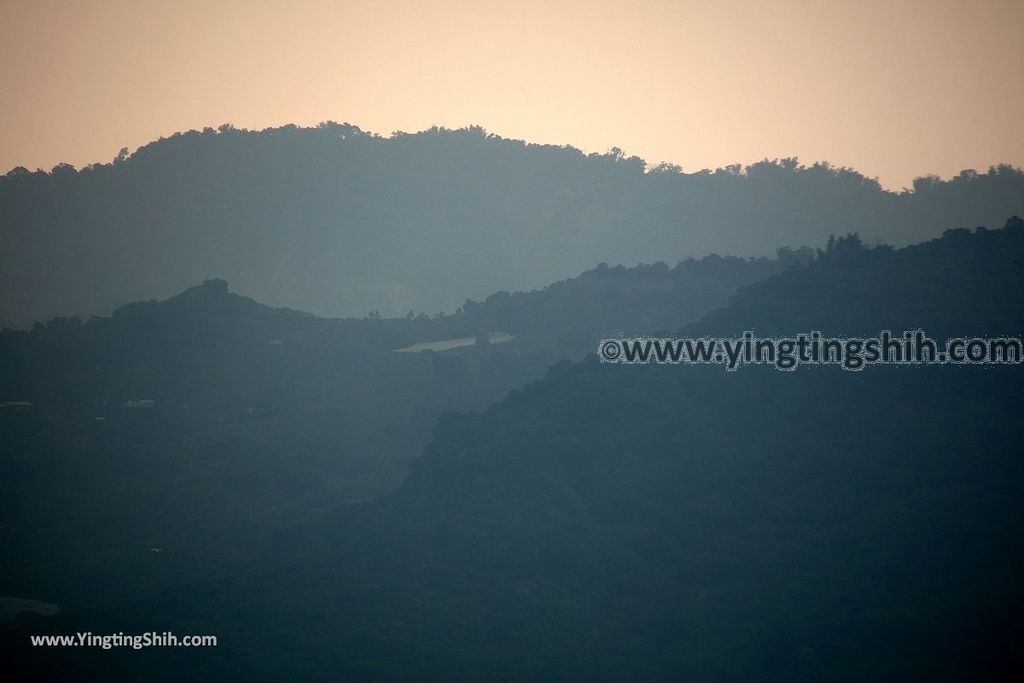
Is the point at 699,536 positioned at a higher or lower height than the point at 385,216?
lower

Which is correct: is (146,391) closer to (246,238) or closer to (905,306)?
(905,306)

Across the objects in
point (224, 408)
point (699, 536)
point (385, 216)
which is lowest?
point (699, 536)

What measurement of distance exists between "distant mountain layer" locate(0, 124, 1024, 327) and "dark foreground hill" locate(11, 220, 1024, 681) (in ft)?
182

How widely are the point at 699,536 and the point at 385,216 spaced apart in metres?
79.1

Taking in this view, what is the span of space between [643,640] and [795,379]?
48.0ft

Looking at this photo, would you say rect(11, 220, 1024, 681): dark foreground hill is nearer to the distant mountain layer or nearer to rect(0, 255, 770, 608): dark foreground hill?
rect(0, 255, 770, 608): dark foreground hill

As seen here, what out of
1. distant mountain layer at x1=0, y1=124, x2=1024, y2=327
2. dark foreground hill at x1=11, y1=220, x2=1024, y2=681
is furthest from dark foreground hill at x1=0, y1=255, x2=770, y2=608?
distant mountain layer at x1=0, y1=124, x2=1024, y2=327

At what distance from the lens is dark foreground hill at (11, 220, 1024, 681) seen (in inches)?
1152

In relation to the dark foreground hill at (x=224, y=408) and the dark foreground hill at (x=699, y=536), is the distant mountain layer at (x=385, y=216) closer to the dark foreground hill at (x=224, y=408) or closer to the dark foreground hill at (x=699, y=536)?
the dark foreground hill at (x=224, y=408)

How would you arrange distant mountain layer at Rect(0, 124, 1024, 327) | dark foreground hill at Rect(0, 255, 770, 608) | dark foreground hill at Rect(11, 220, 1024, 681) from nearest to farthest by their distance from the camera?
1. dark foreground hill at Rect(11, 220, 1024, 681)
2. dark foreground hill at Rect(0, 255, 770, 608)
3. distant mountain layer at Rect(0, 124, 1024, 327)

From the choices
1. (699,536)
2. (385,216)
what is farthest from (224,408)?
(385,216)

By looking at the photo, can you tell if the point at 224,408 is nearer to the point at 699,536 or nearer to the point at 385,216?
the point at 699,536

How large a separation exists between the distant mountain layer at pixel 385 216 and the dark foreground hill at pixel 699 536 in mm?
55535

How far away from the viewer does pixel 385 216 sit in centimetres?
11119
